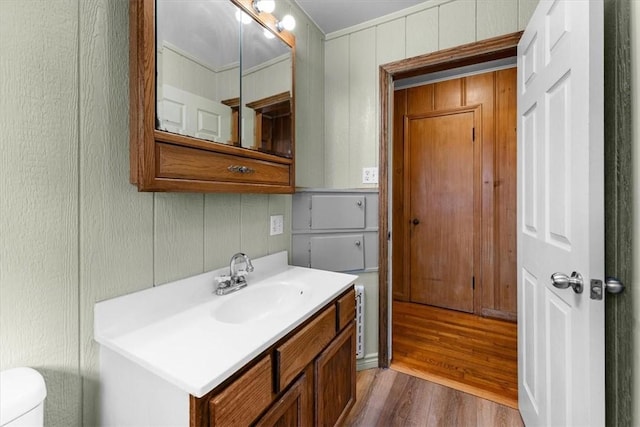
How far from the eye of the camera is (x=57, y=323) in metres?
0.81

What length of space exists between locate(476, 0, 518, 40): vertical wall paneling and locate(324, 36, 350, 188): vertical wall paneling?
0.81m

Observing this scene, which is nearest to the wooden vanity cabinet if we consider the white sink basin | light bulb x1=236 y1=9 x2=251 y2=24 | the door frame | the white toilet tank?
the white sink basin

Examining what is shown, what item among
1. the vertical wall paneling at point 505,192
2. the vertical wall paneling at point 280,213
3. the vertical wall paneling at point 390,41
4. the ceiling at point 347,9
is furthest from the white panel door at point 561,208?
the vertical wall paneling at point 505,192

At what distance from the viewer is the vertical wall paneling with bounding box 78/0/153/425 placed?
2.83 feet

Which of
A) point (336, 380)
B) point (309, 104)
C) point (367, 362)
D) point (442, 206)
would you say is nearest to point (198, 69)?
point (309, 104)

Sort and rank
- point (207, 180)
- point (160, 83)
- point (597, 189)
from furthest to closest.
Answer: point (207, 180), point (160, 83), point (597, 189)

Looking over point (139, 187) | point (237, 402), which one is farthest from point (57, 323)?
point (237, 402)

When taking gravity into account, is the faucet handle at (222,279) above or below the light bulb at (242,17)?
below

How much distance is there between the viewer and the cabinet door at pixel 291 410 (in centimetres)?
85

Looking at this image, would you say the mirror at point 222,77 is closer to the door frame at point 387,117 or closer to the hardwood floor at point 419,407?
the door frame at point 387,117

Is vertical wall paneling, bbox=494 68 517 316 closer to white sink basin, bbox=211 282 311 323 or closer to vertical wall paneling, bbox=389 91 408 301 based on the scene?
vertical wall paneling, bbox=389 91 408 301

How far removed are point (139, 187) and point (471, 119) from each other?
9.47 feet

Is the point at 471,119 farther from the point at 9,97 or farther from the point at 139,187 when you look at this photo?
the point at 9,97

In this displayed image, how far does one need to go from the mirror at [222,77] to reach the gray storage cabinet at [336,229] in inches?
16.7
